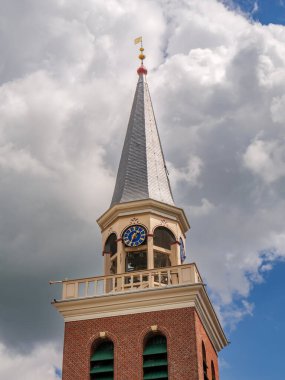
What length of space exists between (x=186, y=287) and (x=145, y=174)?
28.6 feet

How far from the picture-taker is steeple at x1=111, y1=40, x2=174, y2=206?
35031mm

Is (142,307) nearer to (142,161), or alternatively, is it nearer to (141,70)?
(142,161)

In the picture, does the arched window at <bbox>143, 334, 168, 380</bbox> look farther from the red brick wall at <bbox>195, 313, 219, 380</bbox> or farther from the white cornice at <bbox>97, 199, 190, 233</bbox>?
the white cornice at <bbox>97, 199, 190, 233</bbox>

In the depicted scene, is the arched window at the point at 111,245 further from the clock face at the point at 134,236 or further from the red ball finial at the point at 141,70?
the red ball finial at the point at 141,70

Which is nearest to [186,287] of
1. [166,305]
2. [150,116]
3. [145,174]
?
[166,305]

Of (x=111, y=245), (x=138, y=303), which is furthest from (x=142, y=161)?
(x=138, y=303)

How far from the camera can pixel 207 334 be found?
31.3m

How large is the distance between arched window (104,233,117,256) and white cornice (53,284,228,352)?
4.54 metres

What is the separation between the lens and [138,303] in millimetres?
29484

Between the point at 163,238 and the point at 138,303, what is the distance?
5.58 metres

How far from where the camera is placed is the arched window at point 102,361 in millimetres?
→ 28422

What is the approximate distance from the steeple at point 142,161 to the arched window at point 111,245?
187 centimetres

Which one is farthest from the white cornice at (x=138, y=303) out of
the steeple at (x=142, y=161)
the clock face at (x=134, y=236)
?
the steeple at (x=142, y=161)

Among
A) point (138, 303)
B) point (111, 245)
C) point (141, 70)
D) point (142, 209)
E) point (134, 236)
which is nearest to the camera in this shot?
point (138, 303)
